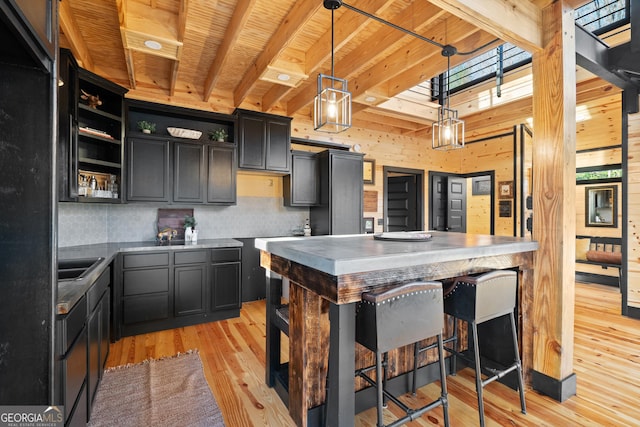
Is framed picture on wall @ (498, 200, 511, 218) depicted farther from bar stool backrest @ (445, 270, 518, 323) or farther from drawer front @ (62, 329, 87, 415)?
drawer front @ (62, 329, 87, 415)

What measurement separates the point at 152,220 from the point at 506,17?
4229mm

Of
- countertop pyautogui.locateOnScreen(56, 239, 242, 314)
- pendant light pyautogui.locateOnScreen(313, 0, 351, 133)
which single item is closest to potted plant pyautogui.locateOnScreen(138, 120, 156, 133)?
countertop pyautogui.locateOnScreen(56, 239, 242, 314)

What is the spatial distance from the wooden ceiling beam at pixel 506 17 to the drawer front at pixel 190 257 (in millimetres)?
3285

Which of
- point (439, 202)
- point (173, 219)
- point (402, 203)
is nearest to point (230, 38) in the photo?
point (173, 219)

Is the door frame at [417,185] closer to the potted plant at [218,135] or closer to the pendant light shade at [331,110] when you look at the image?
the potted plant at [218,135]

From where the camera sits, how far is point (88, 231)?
133 inches

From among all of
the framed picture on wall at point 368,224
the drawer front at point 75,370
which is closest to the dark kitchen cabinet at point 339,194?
the framed picture on wall at point 368,224

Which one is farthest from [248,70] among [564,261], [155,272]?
[564,261]

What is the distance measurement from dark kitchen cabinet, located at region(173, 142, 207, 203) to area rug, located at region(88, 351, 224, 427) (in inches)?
76.8

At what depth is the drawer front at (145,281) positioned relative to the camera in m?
3.17

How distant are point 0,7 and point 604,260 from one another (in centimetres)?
703

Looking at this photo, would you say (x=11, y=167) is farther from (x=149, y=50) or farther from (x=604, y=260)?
(x=604, y=260)

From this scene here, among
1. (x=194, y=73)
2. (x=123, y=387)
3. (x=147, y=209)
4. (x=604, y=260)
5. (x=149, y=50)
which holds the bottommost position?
(x=123, y=387)

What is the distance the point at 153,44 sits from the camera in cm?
262
